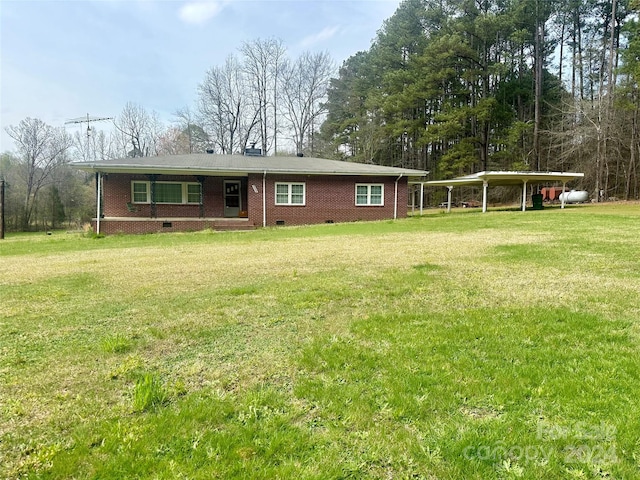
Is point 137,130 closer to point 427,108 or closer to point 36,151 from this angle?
point 36,151

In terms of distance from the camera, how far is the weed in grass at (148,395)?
2.39 m

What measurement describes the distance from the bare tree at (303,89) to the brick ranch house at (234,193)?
1895cm

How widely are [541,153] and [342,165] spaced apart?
62.4ft

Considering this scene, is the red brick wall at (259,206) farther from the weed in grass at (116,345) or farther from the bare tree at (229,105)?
the bare tree at (229,105)

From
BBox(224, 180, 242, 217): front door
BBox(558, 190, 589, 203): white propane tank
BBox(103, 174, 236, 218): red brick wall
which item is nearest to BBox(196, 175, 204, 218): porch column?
BBox(103, 174, 236, 218): red brick wall

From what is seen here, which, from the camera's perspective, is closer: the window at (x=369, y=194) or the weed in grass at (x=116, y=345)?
the weed in grass at (x=116, y=345)

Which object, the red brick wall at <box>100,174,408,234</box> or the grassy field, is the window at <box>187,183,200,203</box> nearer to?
the red brick wall at <box>100,174,408,234</box>

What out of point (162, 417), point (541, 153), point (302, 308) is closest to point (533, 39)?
point (541, 153)

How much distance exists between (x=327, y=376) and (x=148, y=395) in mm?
1185

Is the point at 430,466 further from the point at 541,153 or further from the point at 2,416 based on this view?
the point at 541,153

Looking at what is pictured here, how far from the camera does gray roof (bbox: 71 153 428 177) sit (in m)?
16.3

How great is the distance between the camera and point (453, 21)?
30.4 meters

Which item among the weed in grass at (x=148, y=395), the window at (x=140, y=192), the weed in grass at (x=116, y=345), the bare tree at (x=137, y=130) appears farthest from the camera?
the bare tree at (x=137, y=130)

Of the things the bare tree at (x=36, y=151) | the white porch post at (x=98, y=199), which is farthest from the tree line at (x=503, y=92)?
the bare tree at (x=36, y=151)
